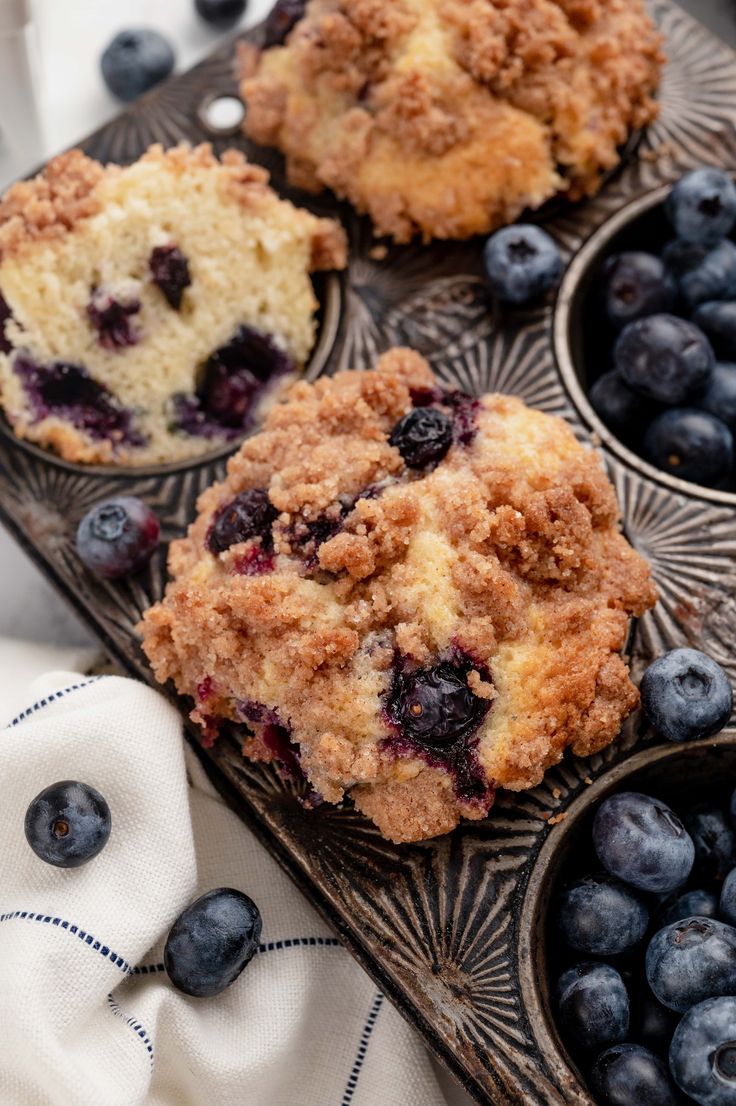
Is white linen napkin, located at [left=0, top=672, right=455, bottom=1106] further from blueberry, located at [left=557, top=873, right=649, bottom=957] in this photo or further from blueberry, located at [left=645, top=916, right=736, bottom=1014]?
blueberry, located at [left=645, top=916, right=736, bottom=1014]

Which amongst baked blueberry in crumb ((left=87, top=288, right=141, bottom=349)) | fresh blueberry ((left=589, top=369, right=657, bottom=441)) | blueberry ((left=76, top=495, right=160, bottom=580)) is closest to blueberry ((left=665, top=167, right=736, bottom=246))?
fresh blueberry ((left=589, top=369, right=657, bottom=441))

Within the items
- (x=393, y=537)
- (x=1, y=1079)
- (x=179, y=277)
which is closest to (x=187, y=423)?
(x=179, y=277)

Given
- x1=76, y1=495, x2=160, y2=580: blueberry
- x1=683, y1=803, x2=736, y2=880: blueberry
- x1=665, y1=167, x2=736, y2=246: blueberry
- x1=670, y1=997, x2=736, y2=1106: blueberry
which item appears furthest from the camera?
x1=665, y1=167, x2=736, y2=246: blueberry

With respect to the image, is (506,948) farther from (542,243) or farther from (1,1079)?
(542,243)

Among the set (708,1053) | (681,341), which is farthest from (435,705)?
(681,341)

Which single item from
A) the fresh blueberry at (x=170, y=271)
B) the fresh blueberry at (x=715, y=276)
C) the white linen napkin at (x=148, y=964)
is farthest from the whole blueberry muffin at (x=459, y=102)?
the white linen napkin at (x=148, y=964)

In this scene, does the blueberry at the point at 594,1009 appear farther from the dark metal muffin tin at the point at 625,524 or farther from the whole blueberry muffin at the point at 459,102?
the whole blueberry muffin at the point at 459,102
